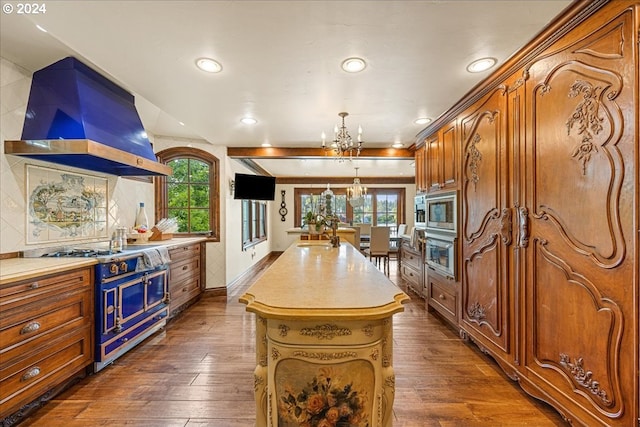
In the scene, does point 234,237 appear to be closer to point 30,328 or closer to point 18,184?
point 18,184

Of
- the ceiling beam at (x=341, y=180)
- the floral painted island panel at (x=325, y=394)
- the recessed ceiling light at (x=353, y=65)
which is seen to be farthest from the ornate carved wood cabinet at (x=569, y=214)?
the ceiling beam at (x=341, y=180)

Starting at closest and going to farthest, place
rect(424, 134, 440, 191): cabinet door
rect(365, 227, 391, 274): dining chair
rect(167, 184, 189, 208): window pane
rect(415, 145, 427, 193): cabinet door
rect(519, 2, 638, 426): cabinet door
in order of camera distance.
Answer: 1. rect(519, 2, 638, 426): cabinet door
2. rect(424, 134, 440, 191): cabinet door
3. rect(415, 145, 427, 193): cabinet door
4. rect(167, 184, 189, 208): window pane
5. rect(365, 227, 391, 274): dining chair

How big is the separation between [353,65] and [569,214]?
168cm

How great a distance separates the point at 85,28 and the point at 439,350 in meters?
3.66

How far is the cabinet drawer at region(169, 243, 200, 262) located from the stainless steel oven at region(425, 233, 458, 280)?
3251mm

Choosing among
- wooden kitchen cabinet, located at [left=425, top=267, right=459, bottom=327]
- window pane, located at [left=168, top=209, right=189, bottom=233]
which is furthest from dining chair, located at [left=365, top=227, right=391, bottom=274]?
window pane, located at [left=168, top=209, right=189, bottom=233]

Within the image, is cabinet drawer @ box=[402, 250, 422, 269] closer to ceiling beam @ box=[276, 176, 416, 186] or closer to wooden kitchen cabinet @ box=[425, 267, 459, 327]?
wooden kitchen cabinet @ box=[425, 267, 459, 327]

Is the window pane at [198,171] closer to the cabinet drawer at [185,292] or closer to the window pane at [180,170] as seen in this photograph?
the window pane at [180,170]

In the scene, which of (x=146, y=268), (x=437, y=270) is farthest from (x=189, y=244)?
(x=437, y=270)

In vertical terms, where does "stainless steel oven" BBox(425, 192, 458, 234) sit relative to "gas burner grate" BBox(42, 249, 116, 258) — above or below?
above

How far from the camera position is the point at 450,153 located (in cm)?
298

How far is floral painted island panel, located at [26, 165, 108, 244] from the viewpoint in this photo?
7.54 feet

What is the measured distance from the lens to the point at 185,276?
3.70 m

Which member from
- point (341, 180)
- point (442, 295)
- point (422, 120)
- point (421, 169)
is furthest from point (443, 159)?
point (341, 180)
